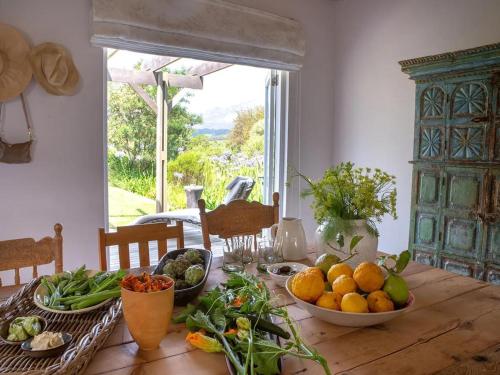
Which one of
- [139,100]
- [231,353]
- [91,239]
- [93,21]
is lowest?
[91,239]

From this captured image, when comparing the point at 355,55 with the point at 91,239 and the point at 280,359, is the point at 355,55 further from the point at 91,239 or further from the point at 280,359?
the point at 280,359

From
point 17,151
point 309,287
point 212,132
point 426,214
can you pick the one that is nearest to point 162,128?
point 212,132

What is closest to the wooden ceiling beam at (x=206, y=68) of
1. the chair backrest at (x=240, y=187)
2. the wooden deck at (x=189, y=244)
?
the chair backrest at (x=240, y=187)

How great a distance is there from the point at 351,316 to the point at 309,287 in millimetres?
127

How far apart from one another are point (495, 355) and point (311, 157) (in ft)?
8.99

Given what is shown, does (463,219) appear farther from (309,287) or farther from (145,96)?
(145,96)

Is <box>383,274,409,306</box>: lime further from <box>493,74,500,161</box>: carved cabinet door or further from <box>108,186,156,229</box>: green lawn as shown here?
<box>108,186,156,229</box>: green lawn

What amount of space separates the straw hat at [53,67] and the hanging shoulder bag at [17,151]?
0.17 meters

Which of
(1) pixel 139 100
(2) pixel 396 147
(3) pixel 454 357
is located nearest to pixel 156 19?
(1) pixel 139 100

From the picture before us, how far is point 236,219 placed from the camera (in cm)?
197

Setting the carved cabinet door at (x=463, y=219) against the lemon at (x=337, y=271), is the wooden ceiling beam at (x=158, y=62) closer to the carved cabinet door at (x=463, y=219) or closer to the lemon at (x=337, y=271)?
the carved cabinet door at (x=463, y=219)

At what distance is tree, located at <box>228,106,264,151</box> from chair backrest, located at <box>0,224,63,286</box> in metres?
2.13

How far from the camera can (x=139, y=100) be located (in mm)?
3012

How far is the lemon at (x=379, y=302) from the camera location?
975 mm
